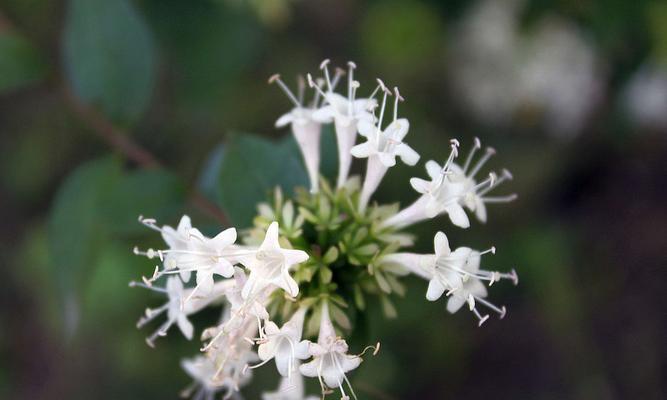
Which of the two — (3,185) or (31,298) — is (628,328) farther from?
(3,185)

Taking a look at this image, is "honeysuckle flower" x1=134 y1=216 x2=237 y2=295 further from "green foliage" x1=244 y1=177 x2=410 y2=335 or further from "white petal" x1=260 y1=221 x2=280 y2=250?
"green foliage" x1=244 y1=177 x2=410 y2=335

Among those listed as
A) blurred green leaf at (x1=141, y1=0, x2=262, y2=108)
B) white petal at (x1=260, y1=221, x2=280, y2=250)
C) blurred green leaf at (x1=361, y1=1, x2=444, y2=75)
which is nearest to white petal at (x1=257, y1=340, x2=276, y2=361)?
white petal at (x1=260, y1=221, x2=280, y2=250)

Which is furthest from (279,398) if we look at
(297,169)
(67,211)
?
(67,211)

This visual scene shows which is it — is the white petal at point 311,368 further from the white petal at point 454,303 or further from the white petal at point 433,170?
the white petal at point 433,170

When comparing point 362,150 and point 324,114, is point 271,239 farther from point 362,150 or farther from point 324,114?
point 324,114

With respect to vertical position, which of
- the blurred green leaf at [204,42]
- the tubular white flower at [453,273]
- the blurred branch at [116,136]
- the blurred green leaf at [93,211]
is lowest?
the tubular white flower at [453,273]

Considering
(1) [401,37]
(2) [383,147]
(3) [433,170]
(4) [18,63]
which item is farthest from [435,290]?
(1) [401,37]

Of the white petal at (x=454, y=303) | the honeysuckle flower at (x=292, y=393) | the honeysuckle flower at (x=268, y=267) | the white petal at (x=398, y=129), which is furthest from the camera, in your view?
the honeysuckle flower at (x=292, y=393)

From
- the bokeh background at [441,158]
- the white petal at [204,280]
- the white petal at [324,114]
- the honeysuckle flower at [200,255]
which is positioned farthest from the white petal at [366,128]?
the bokeh background at [441,158]
